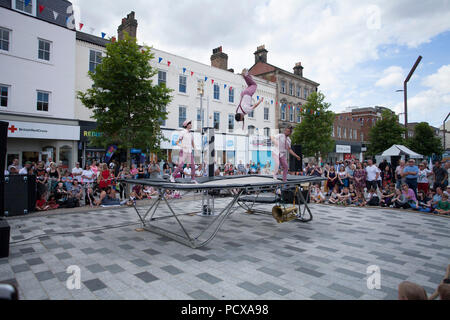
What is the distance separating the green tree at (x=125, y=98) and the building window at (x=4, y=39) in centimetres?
663

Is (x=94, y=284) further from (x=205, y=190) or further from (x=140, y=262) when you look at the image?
(x=205, y=190)

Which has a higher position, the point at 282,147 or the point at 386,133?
the point at 386,133

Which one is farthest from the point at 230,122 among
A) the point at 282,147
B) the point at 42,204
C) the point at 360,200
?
the point at 282,147

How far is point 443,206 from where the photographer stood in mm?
8945

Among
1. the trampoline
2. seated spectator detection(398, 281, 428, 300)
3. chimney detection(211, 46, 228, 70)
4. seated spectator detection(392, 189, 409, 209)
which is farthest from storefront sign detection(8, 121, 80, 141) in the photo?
seated spectator detection(398, 281, 428, 300)

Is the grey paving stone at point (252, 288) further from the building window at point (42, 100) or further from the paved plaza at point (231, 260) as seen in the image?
the building window at point (42, 100)

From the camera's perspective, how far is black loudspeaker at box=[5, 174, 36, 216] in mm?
8164

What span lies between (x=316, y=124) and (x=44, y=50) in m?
23.5

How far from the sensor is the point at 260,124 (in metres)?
28.9

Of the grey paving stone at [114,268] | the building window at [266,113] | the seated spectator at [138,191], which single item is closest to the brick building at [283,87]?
the building window at [266,113]

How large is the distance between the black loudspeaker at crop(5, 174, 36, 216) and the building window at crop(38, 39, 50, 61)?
10.5 metres

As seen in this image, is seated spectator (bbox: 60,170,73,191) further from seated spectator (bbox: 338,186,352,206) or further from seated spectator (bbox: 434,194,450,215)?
seated spectator (bbox: 434,194,450,215)

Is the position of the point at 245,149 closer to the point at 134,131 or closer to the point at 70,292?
the point at 134,131

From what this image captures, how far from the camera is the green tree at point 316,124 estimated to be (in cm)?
2717
